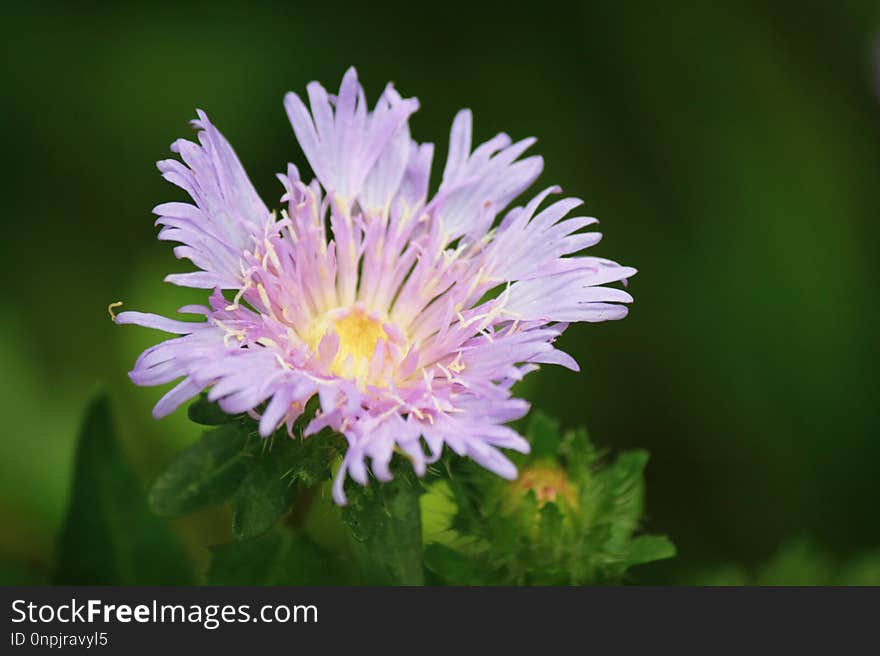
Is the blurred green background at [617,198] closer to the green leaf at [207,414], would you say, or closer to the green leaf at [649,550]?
the green leaf at [649,550]

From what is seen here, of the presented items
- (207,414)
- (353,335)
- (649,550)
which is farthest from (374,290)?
(649,550)

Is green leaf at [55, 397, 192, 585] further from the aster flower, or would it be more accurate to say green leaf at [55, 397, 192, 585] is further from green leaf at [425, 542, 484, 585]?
green leaf at [425, 542, 484, 585]

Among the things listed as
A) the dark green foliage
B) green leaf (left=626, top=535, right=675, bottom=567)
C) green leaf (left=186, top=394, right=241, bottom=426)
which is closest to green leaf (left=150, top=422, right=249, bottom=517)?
green leaf (left=186, top=394, right=241, bottom=426)

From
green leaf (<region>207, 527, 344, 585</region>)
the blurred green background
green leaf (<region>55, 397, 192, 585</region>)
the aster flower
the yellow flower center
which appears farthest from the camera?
the blurred green background

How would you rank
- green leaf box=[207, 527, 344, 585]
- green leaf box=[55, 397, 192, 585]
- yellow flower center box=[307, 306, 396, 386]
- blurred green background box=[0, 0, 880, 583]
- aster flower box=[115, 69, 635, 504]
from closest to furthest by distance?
aster flower box=[115, 69, 635, 504] < yellow flower center box=[307, 306, 396, 386] < green leaf box=[207, 527, 344, 585] < green leaf box=[55, 397, 192, 585] < blurred green background box=[0, 0, 880, 583]

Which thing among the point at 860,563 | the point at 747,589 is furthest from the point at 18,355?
the point at 860,563
